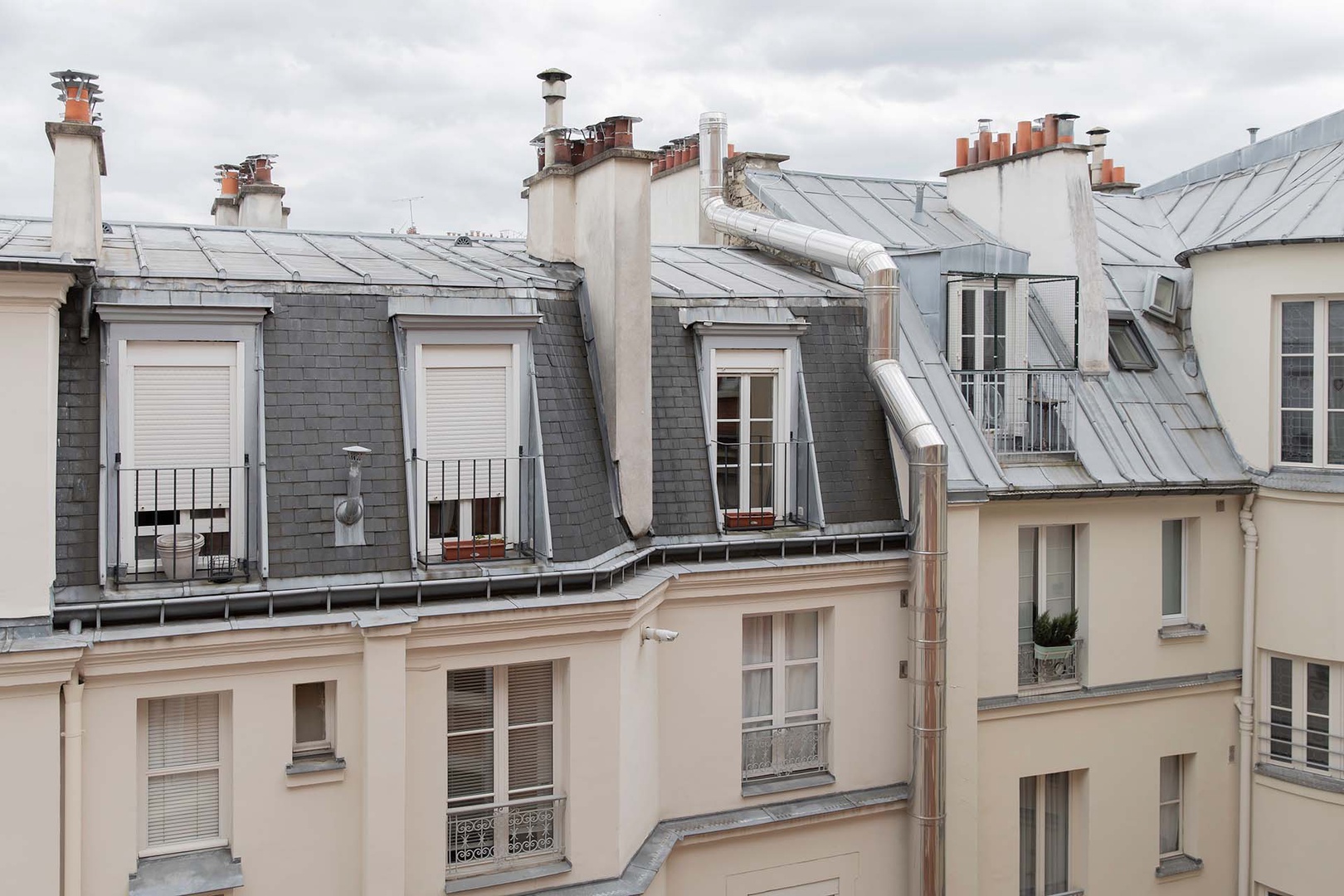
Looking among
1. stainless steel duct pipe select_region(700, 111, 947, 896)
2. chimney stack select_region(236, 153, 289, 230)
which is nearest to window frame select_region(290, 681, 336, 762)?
stainless steel duct pipe select_region(700, 111, 947, 896)

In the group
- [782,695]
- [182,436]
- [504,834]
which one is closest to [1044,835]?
[782,695]

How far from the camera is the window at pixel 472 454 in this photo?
12.1 metres

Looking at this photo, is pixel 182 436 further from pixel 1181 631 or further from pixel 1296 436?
pixel 1296 436

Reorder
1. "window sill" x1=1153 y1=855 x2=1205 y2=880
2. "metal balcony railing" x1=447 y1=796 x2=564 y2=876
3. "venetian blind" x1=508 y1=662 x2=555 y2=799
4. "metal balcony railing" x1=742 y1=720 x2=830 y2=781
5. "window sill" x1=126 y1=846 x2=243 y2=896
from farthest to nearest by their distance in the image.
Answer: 1. "window sill" x1=1153 y1=855 x2=1205 y2=880
2. "metal balcony railing" x1=742 y1=720 x2=830 y2=781
3. "venetian blind" x1=508 y1=662 x2=555 y2=799
4. "metal balcony railing" x1=447 y1=796 x2=564 y2=876
5. "window sill" x1=126 y1=846 x2=243 y2=896

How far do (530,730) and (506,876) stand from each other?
1.49 m

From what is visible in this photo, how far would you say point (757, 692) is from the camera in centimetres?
1459

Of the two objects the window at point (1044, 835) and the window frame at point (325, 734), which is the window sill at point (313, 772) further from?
the window at point (1044, 835)

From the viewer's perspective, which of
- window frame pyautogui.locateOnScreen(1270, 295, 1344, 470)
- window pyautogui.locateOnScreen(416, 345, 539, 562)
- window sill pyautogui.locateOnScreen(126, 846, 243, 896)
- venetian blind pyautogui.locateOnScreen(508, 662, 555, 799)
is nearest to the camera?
Answer: window sill pyautogui.locateOnScreen(126, 846, 243, 896)

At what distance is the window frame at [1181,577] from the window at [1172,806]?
6.71 feet

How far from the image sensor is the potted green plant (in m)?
15.9

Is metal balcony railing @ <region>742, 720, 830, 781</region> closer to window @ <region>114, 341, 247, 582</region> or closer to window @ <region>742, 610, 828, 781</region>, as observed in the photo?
window @ <region>742, 610, 828, 781</region>

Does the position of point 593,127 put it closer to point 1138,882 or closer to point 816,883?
point 816,883

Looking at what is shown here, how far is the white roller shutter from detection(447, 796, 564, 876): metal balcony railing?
3.32 meters

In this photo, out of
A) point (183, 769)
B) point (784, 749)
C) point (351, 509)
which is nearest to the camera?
point (183, 769)
